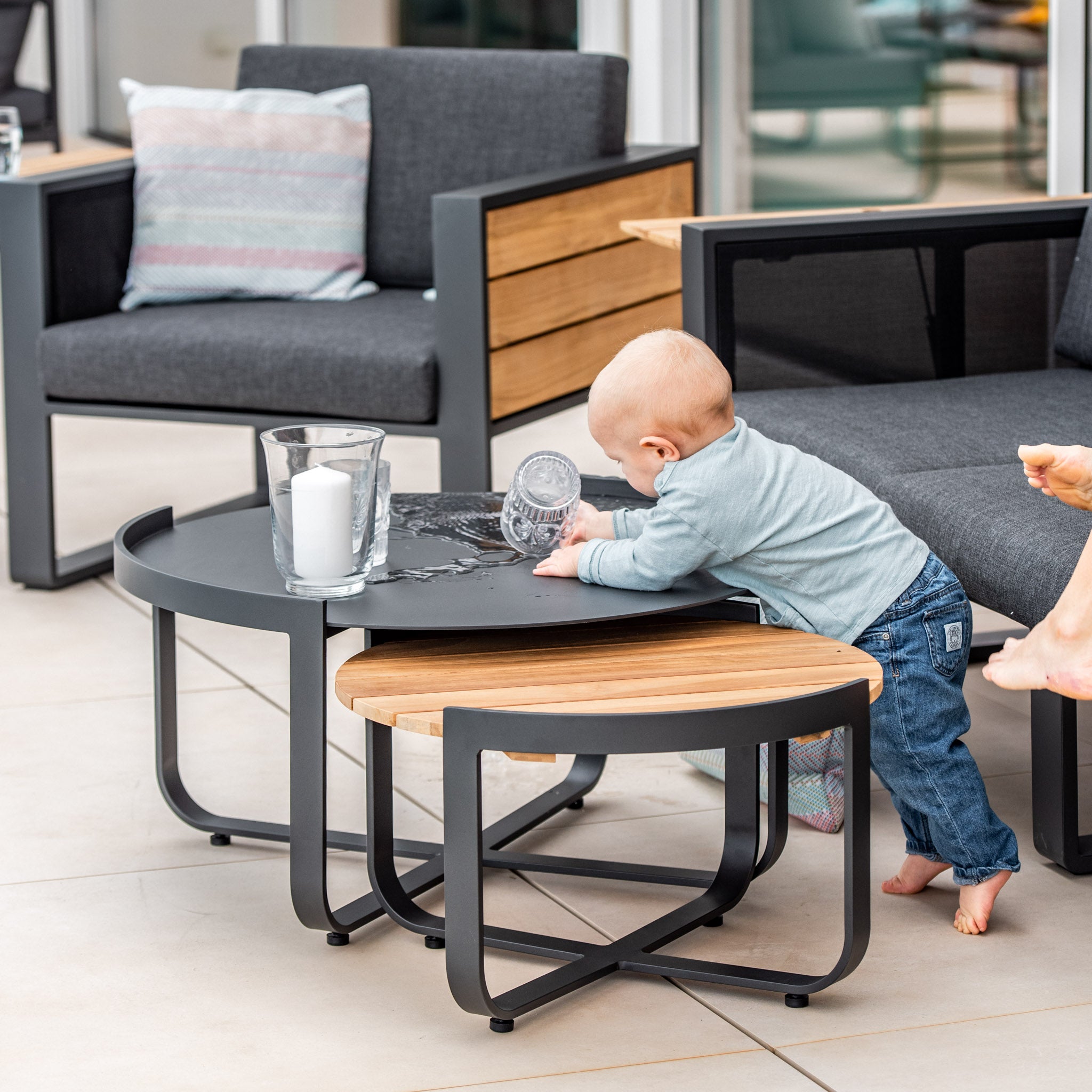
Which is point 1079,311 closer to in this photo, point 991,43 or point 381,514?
point 381,514

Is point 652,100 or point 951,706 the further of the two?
point 652,100

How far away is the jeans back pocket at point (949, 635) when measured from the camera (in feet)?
5.56

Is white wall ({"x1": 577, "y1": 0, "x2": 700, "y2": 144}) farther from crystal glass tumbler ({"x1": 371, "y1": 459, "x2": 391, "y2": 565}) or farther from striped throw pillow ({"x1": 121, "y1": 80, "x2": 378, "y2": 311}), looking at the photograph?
crystal glass tumbler ({"x1": 371, "y1": 459, "x2": 391, "y2": 565})

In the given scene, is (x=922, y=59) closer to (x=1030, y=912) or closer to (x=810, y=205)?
(x=810, y=205)

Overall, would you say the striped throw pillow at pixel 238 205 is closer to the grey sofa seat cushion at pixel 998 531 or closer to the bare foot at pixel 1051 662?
the grey sofa seat cushion at pixel 998 531

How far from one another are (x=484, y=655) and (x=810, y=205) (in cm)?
339

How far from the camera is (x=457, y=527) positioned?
1897 mm

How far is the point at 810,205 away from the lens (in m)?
4.72

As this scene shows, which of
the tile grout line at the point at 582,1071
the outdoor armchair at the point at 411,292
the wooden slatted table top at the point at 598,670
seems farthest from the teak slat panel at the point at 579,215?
the tile grout line at the point at 582,1071

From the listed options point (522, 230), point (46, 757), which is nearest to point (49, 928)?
point (46, 757)

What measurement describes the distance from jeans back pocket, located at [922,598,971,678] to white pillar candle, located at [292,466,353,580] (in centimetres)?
57

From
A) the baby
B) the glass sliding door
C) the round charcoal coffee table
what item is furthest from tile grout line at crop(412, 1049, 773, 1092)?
the glass sliding door

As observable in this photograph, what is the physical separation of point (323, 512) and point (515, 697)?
0.27m

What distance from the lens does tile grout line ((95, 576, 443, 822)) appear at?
2.16m
